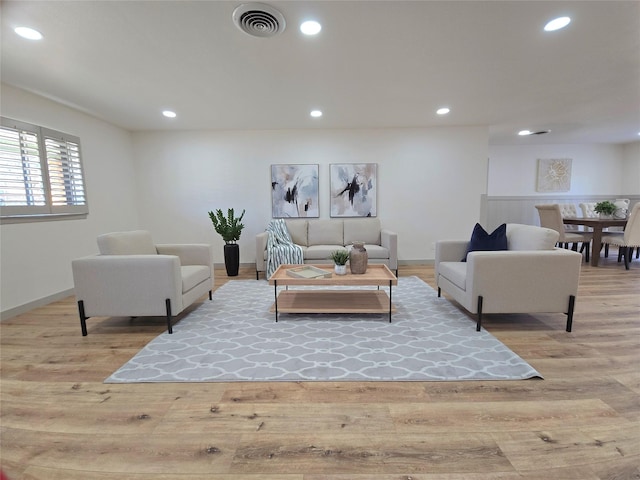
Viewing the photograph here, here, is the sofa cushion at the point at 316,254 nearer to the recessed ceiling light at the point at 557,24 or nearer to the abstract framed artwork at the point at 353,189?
the abstract framed artwork at the point at 353,189

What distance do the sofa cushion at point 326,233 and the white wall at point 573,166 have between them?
4.10m

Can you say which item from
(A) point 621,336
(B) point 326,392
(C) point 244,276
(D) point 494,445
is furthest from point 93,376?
(A) point 621,336

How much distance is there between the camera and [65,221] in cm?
353

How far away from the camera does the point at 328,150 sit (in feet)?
15.8

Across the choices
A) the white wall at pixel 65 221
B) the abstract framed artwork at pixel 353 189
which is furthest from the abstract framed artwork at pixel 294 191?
the white wall at pixel 65 221

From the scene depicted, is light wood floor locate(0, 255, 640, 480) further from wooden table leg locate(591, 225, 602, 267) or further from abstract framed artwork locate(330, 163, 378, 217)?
wooden table leg locate(591, 225, 602, 267)

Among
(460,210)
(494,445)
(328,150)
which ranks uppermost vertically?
(328,150)

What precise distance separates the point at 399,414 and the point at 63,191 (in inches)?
169

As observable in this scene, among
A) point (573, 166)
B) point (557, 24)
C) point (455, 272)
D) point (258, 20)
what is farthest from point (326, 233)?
point (573, 166)

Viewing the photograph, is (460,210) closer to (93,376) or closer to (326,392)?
(326,392)

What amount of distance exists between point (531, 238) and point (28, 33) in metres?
4.20

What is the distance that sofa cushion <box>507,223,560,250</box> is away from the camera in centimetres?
248

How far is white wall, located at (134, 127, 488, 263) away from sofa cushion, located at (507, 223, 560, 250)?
78.7 inches

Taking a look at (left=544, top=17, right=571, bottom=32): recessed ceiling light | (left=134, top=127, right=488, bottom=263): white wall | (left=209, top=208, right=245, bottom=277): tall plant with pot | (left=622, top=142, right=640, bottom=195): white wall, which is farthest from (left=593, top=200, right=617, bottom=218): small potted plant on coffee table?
(left=209, top=208, right=245, bottom=277): tall plant with pot
